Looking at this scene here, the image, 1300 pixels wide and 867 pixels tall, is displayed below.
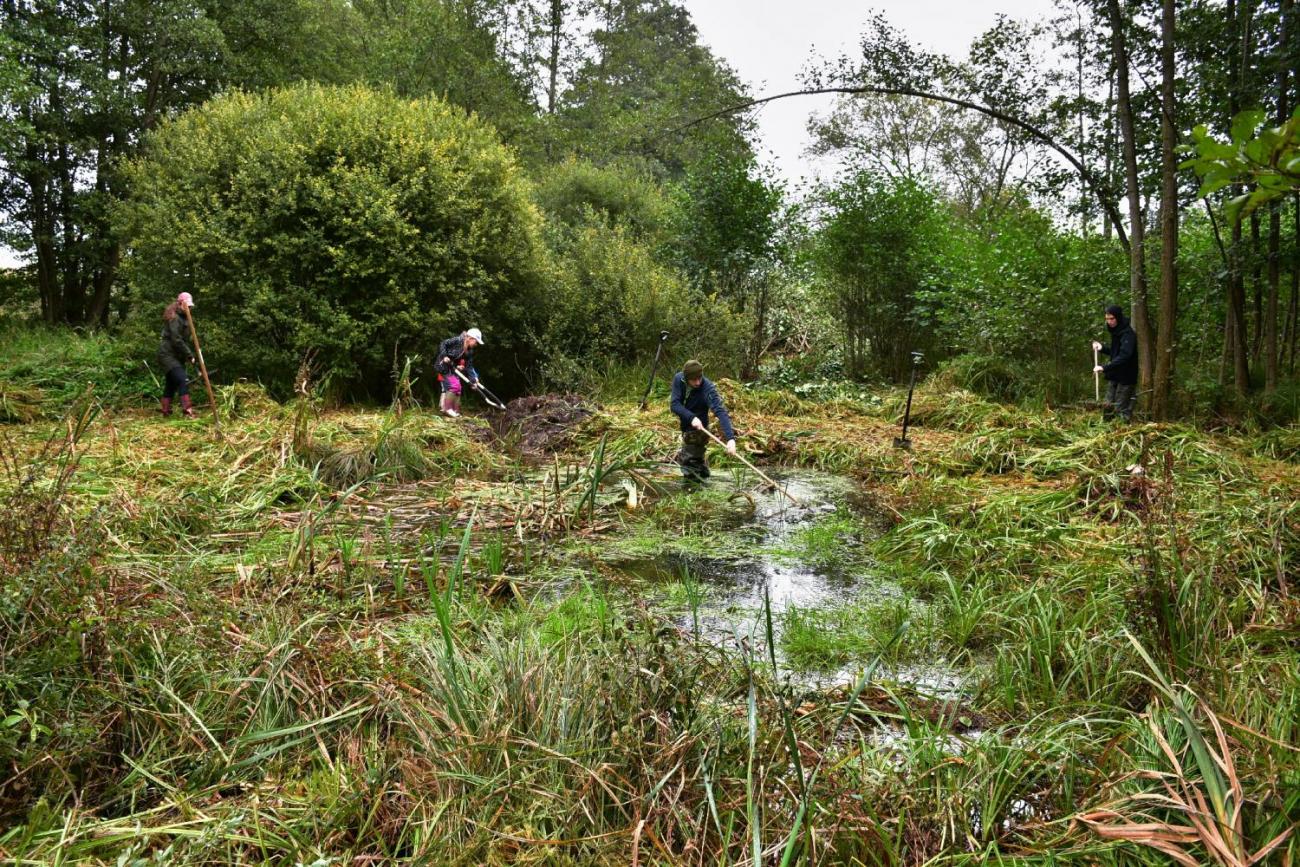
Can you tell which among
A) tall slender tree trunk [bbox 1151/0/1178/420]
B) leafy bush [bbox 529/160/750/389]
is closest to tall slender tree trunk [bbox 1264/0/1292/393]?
tall slender tree trunk [bbox 1151/0/1178/420]

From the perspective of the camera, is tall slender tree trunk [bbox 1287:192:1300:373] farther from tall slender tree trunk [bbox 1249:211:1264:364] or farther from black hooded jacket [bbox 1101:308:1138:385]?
black hooded jacket [bbox 1101:308:1138:385]

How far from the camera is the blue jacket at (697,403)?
7341 mm

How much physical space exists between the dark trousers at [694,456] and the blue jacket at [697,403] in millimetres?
135

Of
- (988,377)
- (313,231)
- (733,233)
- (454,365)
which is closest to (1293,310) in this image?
(988,377)

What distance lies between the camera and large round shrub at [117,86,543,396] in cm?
1045

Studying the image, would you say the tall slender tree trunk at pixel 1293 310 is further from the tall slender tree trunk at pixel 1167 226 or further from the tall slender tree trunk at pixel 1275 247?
the tall slender tree trunk at pixel 1167 226

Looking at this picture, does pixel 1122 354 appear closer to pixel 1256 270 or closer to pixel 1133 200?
pixel 1256 270

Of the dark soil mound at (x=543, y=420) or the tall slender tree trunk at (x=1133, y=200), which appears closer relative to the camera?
the tall slender tree trunk at (x=1133, y=200)

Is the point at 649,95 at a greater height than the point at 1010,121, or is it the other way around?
the point at 649,95

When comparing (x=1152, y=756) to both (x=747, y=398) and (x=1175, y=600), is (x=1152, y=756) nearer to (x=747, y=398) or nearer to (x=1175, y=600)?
(x=1175, y=600)

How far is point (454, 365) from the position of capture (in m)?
10.6

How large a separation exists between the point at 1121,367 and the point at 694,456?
17.0 feet

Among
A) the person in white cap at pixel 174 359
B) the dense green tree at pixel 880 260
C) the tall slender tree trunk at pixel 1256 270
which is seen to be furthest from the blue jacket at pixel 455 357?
the tall slender tree trunk at pixel 1256 270

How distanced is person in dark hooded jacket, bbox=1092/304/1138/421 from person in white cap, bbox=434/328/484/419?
25.5 ft
